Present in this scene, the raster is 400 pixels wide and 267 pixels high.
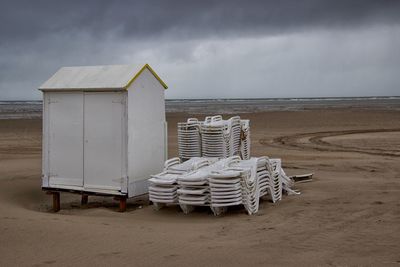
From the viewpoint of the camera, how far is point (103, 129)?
1121 centimetres

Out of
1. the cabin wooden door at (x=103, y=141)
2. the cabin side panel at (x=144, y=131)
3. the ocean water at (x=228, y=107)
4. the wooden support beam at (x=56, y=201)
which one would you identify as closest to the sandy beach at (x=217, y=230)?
the wooden support beam at (x=56, y=201)

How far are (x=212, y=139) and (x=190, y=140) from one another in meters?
0.67

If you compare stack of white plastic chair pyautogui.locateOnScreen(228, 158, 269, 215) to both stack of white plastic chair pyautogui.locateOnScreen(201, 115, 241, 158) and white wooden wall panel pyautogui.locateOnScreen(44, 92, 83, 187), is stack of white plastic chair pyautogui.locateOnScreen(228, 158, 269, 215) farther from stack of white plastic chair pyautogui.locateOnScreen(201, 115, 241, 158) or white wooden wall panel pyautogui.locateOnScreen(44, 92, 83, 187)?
white wooden wall panel pyautogui.locateOnScreen(44, 92, 83, 187)

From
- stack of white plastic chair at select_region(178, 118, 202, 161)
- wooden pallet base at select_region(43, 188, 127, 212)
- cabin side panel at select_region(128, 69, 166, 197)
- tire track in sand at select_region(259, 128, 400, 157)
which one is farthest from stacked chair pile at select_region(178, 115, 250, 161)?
tire track in sand at select_region(259, 128, 400, 157)

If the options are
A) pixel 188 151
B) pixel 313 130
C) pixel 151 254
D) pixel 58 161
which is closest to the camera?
pixel 151 254

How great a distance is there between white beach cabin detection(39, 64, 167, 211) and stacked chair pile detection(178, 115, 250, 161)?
4.92 feet

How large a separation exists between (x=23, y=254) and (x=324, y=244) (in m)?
4.23

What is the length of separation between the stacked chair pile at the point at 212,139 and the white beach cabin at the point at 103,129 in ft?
4.92

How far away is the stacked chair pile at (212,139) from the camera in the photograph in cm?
1321

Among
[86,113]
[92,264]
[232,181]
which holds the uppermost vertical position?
[86,113]

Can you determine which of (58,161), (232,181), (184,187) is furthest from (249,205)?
(58,161)

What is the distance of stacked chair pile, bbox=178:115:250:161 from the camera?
13211 mm

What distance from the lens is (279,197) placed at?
11.3 meters

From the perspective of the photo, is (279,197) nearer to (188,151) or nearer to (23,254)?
(188,151)
